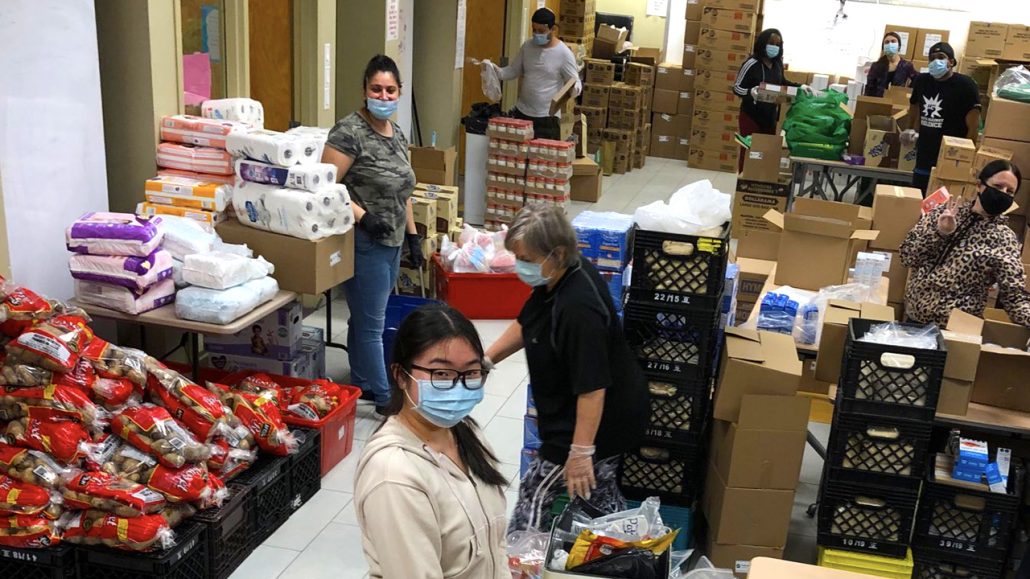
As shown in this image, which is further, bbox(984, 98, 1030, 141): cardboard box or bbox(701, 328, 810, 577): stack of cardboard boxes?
bbox(984, 98, 1030, 141): cardboard box

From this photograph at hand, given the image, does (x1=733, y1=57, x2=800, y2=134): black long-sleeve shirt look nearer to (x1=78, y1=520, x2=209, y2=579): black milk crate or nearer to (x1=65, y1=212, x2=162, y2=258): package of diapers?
(x1=65, y1=212, x2=162, y2=258): package of diapers

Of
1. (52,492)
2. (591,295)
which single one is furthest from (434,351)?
(52,492)

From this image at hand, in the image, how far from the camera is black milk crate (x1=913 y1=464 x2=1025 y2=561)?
12.3ft

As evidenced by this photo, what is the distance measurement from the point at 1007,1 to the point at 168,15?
1220cm

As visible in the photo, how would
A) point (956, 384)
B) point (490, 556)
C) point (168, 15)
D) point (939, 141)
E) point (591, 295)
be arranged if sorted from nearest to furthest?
1. point (490, 556)
2. point (591, 295)
3. point (956, 384)
4. point (168, 15)
5. point (939, 141)

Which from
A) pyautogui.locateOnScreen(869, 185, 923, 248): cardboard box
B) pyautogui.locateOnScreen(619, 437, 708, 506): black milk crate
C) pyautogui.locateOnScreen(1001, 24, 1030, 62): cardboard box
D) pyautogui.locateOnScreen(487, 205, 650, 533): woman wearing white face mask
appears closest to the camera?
pyautogui.locateOnScreen(487, 205, 650, 533): woman wearing white face mask

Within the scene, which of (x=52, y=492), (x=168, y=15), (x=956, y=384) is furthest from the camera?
(x=168, y=15)

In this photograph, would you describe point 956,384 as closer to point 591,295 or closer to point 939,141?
point 591,295

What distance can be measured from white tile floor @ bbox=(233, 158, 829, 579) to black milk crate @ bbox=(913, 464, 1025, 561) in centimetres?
58

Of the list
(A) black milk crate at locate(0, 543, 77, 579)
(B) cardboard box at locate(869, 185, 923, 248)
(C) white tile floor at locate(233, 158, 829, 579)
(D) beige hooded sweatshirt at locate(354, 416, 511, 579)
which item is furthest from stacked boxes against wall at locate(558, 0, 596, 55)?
(D) beige hooded sweatshirt at locate(354, 416, 511, 579)

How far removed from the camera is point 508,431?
17.2 feet

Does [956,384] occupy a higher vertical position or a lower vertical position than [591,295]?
lower

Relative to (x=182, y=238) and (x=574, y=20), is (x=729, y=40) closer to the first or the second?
(x=574, y=20)

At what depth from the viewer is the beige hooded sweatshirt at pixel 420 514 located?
1889 mm
